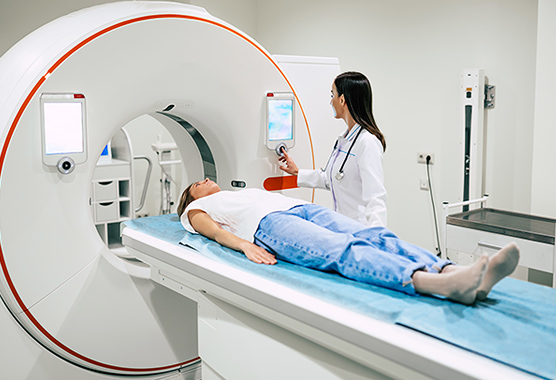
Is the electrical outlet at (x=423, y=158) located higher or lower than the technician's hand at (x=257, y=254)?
higher

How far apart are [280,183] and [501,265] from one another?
4.66 feet

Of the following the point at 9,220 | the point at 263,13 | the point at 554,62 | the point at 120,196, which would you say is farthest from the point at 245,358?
the point at 263,13

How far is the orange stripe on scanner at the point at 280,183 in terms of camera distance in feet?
8.25

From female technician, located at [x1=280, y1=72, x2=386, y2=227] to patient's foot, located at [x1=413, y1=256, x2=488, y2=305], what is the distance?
0.66 metres

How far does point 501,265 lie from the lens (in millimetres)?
1241

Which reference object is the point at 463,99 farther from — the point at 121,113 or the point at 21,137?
the point at 21,137

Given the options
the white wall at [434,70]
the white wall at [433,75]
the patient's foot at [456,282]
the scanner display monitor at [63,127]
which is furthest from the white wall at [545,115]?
the scanner display monitor at [63,127]

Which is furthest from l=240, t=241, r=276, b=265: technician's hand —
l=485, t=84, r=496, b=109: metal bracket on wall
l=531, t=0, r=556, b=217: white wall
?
l=485, t=84, r=496, b=109: metal bracket on wall

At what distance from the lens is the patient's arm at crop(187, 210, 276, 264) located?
170 cm

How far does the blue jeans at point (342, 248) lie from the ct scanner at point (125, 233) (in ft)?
0.52

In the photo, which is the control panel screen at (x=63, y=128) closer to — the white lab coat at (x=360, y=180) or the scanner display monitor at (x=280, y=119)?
the scanner display monitor at (x=280, y=119)

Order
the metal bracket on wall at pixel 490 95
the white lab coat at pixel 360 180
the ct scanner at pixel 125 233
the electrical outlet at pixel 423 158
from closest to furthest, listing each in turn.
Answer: the ct scanner at pixel 125 233, the white lab coat at pixel 360 180, the metal bracket on wall at pixel 490 95, the electrical outlet at pixel 423 158

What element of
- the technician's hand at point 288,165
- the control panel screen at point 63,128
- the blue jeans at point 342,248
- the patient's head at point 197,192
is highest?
the control panel screen at point 63,128

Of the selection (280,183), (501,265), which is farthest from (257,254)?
(280,183)
